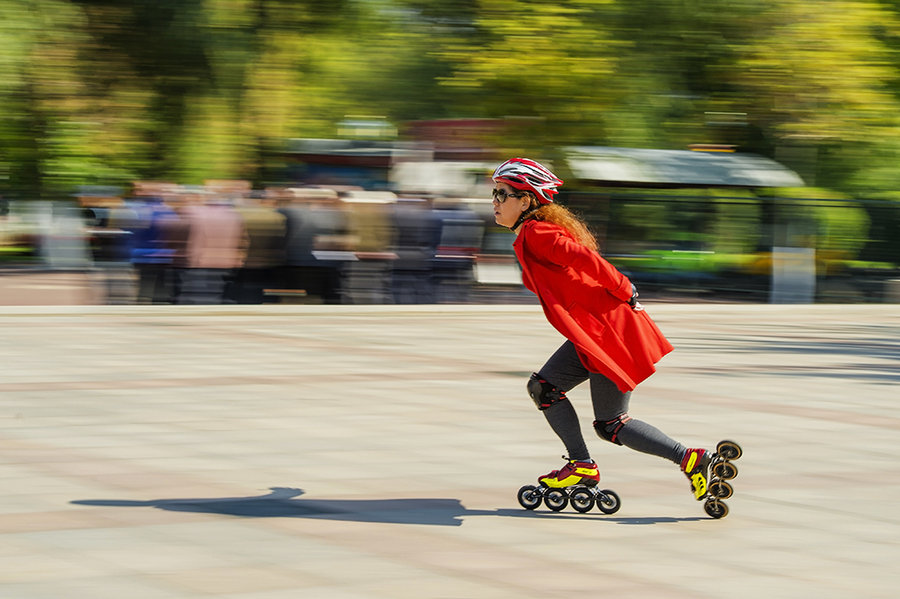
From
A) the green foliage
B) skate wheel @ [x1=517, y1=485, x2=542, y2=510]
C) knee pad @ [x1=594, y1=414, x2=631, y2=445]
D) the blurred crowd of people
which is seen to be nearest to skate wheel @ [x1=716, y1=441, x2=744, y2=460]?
knee pad @ [x1=594, y1=414, x2=631, y2=445]

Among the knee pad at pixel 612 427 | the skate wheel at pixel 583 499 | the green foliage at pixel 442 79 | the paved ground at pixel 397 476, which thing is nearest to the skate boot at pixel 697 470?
the paved ground at pixel 397 476

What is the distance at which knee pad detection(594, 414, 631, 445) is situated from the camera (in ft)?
19.7

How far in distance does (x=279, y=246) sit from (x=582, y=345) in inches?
451

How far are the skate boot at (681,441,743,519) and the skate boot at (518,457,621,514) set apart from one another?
353 mm

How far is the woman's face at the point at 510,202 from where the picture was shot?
19.7 ft

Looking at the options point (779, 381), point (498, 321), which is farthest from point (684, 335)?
point (779, 381)

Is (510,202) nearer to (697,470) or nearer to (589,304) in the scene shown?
(589,304)

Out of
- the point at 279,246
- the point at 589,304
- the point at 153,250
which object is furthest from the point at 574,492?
the point at 153,250

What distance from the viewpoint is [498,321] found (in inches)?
664

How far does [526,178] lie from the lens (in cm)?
596

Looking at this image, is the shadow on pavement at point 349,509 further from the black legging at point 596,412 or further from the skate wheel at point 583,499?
the black legging at point 596,412

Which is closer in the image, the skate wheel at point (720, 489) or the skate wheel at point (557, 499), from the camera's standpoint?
the skate wheel at point (720, 489)

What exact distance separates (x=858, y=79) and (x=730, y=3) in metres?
3.07

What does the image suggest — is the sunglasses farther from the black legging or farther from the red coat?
the black legging
